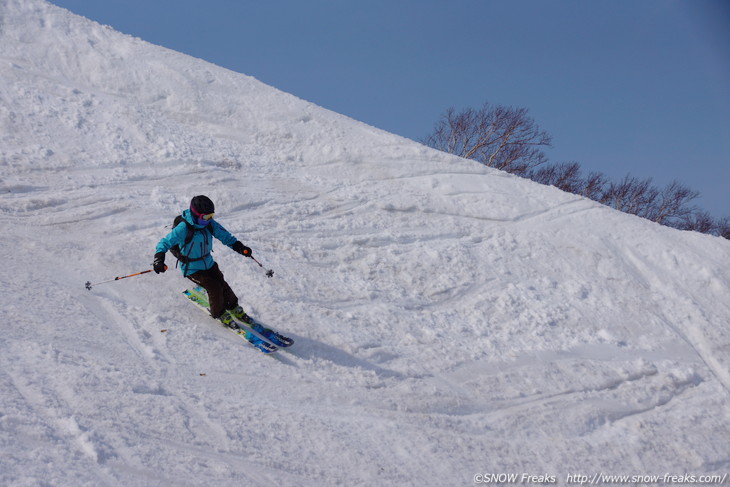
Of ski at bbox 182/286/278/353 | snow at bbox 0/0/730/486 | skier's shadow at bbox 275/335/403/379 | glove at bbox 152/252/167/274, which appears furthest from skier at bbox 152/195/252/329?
skier's shadow at bbox 275/335/403/379

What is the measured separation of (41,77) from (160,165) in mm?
4618

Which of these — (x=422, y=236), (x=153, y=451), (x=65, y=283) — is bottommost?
(x=153, y=451)

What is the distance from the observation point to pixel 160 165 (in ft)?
34.8

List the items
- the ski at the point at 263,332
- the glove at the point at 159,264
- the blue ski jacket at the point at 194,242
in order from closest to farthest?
the glove at the point at 159,264
the blue ski jacket at the point at 194,242
the ski at the point at 263,332

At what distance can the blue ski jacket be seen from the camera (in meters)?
6.04

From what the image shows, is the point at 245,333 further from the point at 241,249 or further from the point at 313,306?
the point at 313,306

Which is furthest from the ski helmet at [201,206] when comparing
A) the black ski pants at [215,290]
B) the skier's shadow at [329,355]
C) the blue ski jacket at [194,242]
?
the skier's shadow at [329,355]

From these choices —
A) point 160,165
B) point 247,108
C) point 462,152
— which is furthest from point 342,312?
point 462,152

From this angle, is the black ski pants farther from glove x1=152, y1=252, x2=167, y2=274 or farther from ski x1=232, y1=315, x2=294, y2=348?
glove x1=152, y1=252, x2=167, y2=274

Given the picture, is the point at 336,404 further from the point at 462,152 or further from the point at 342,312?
the point at 462,152

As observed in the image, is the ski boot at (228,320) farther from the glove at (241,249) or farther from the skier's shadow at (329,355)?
the glove at (241,249)

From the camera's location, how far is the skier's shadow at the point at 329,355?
6.50 m

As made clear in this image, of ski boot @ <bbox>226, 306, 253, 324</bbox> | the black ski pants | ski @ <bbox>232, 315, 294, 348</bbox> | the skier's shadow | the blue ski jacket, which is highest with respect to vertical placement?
→ the blue ski jacket

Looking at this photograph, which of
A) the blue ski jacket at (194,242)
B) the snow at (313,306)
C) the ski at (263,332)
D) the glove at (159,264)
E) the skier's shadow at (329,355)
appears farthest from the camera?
the skier's shadow at (329,355)
